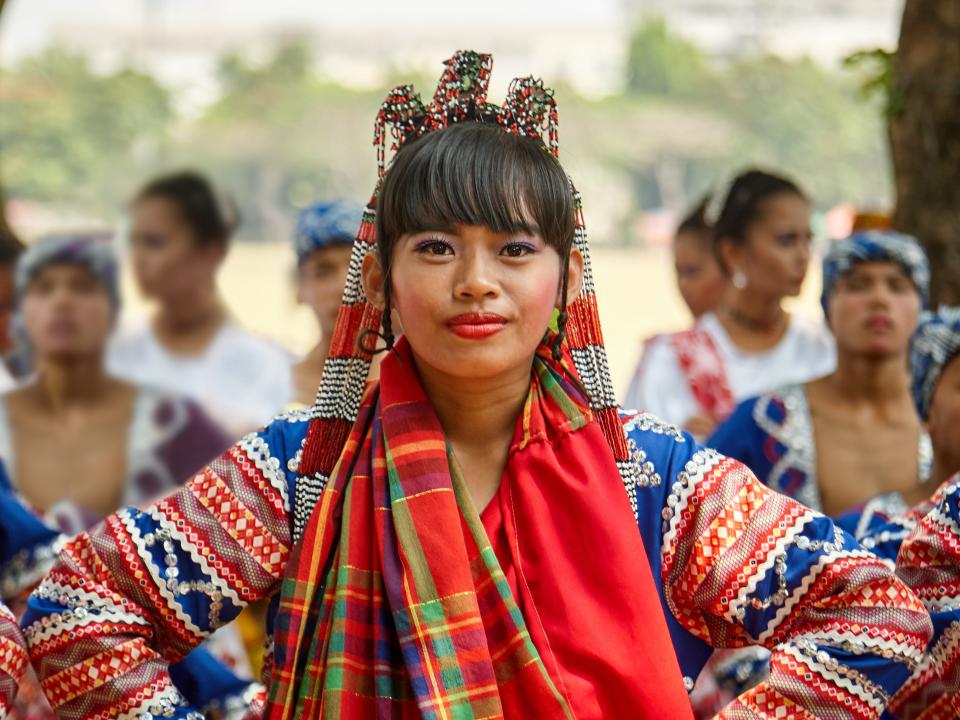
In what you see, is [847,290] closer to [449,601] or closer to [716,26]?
[449,601]

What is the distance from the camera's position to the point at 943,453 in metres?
4.18

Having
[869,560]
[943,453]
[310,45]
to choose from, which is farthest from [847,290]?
[310,45]

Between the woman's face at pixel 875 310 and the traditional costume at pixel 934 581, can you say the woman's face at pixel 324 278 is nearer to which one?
the woman's face at pixel 875 310

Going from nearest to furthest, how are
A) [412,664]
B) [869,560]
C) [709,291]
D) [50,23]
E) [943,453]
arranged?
[412,664]
[869,560]
[943,453]
[709,291]
[50,23]

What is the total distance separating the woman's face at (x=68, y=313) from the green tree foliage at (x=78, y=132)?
2773 cm

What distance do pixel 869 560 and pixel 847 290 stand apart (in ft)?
9.12

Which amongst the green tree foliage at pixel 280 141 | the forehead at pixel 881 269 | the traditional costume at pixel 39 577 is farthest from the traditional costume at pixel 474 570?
the green tree foliage at pixel 280 141

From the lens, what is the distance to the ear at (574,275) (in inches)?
115

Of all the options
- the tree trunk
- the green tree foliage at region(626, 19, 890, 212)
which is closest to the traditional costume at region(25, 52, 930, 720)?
the tree trunk

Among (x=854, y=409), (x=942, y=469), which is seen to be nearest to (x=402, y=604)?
(x=942, y=469)

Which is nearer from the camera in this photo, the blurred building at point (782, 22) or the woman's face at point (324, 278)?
the woman's face at point (324, 278)

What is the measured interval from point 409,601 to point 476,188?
2.35 ft

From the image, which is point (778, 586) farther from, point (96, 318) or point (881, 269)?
point (96, 318)

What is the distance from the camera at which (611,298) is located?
2739 centimetres
